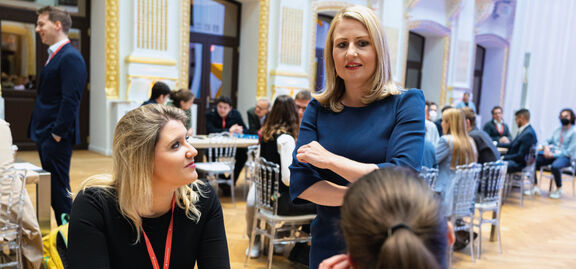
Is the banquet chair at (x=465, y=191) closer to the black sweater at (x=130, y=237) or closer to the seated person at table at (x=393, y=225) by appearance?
the black sweater at (x=130, y=237)

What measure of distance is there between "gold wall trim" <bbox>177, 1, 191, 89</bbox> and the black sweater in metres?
7.01

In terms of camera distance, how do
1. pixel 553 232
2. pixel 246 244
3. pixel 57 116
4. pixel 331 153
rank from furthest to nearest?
1. pixel 553 232
2. pixel 246 244
3. pixel 57 116
4. pixel 331 153

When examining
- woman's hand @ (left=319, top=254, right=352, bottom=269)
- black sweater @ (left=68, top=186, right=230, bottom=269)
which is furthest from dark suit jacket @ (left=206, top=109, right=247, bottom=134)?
woman's hand @ (left=319, top=254, right=352, bottom=269)

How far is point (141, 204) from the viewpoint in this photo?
1.52 m

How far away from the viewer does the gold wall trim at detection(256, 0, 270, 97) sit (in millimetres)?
9250

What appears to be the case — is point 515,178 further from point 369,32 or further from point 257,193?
point 369,32

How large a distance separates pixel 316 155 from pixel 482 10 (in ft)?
45.8

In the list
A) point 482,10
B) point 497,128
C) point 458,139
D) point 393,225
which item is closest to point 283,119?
point 458,139

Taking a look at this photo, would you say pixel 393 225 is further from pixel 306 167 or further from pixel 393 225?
pixel 306 167

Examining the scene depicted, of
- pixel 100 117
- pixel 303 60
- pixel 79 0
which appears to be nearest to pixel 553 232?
pixel 303 60

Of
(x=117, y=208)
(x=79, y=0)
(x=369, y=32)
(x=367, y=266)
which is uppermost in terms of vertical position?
(x=79, y=0)

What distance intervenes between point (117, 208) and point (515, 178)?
255 inches

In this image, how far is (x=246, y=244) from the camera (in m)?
4.05

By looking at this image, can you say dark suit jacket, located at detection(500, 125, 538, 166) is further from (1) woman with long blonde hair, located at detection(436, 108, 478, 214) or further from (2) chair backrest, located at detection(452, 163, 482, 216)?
(2) chair backrest, located at detection(452, 163, 482, 216)
